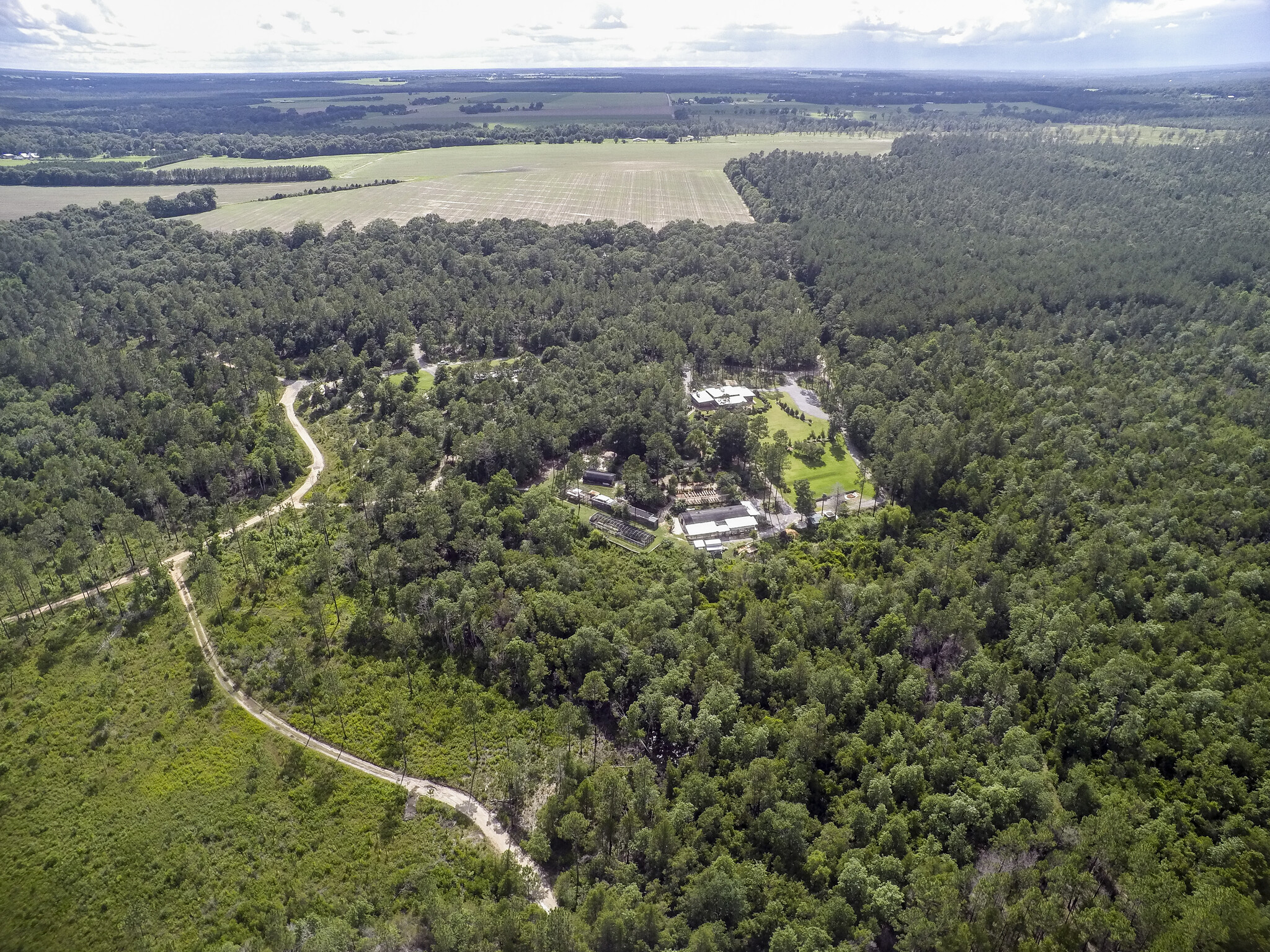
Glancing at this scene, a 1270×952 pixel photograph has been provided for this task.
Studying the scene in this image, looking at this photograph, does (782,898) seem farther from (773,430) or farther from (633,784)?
(773,430)

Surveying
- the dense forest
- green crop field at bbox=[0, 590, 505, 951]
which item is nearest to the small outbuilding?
the dense forest

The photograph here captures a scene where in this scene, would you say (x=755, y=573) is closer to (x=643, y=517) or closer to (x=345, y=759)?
(x=643, y=517)

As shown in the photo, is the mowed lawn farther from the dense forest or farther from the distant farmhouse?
the distant farmhouse

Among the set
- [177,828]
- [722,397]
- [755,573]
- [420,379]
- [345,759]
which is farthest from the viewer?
[420,379]

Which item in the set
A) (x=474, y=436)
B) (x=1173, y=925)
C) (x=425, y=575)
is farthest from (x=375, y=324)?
(x=1173, y=925)

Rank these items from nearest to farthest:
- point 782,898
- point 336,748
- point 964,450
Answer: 1. point 782,898
2. point 336,748
3. point 964,450

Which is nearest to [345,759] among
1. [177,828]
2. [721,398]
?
[177,828]

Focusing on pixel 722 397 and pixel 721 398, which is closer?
pixel 721 398
